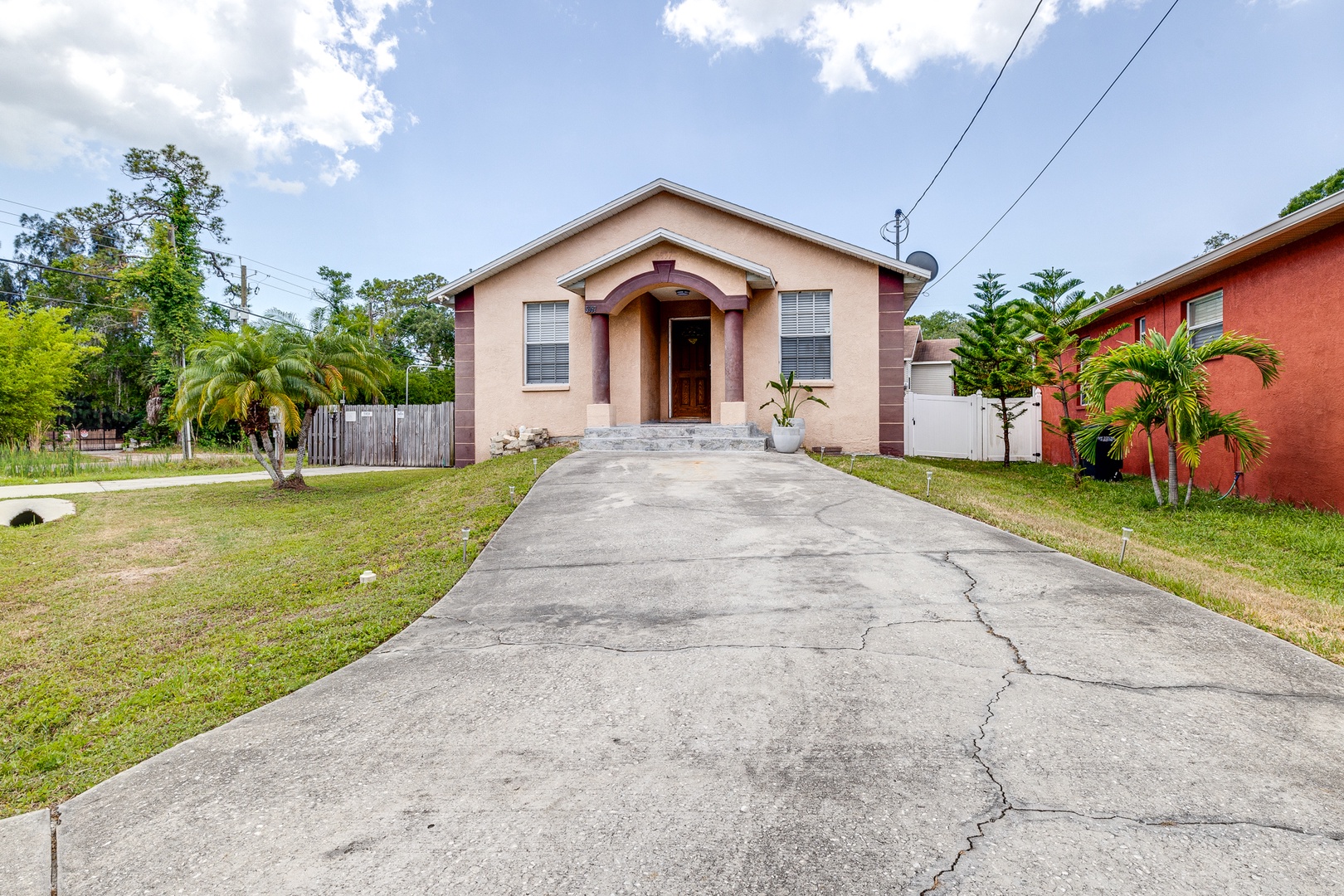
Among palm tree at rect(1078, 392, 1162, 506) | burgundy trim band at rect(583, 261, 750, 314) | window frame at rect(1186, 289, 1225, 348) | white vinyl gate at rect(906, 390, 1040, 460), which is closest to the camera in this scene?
palm tree at rect(1078, 392, 1162, 506)

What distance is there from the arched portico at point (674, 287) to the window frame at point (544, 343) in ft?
4.21

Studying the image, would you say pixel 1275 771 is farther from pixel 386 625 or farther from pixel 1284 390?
pixel 1284 390

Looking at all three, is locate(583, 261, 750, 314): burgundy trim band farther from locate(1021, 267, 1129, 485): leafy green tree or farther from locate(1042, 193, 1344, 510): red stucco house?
locate(1042, 193, 1344, 510): red stucco house

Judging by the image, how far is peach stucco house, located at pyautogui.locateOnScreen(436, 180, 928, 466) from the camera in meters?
13.1

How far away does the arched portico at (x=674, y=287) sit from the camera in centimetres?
1289

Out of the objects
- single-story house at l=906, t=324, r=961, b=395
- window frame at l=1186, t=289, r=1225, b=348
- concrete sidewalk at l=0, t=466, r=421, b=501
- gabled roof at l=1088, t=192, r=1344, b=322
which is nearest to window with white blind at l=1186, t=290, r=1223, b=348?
window frame at l=1186, t=289, r=1225, b=348

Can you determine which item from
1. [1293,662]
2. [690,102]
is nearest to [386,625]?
[1293,662]

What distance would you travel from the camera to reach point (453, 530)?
6992 mm

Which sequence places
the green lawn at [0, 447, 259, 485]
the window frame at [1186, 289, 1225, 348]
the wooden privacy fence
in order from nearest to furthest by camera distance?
the window frame at [1186, 289, 1225, 348]
the green lawn at [0, 447, 259, 485]
the wooden privacy fence

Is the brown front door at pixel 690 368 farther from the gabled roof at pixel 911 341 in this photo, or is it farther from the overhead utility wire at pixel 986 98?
the gabled roof at pixel 911 341

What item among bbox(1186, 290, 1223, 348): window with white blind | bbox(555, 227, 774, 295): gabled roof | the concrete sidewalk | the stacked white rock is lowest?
the concrete sidewalk

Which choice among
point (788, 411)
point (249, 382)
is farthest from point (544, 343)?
point (788, 411)

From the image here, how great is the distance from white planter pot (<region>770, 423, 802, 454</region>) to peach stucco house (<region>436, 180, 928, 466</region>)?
1128 mm

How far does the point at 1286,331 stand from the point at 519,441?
505 inches
